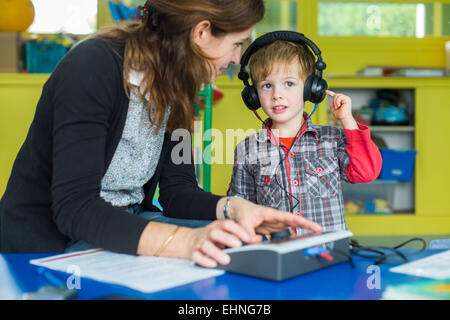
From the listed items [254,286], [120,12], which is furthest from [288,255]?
[120,12]

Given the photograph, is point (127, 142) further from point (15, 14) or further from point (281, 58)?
point (15, 14)

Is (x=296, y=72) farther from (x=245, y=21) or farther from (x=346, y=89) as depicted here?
(x=346, y=89)

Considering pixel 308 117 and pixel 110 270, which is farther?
pixel 308 117

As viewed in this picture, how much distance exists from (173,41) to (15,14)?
210 centimetres

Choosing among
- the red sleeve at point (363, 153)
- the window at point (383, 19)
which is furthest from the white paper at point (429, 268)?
the window at point (383, 19)

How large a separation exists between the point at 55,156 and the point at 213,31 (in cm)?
38

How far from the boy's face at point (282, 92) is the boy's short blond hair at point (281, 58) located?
0.01 m

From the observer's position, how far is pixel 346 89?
307 cm

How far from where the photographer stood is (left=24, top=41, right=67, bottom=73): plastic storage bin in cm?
262

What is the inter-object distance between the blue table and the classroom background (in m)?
1.52

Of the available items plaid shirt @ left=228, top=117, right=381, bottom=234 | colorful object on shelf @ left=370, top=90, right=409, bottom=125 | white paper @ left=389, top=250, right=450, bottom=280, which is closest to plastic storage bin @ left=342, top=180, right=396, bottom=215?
colorful object on shelf @ left=370, top=90, right=409, bottom=125

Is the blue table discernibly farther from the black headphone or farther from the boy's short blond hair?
the boy's short blond hair

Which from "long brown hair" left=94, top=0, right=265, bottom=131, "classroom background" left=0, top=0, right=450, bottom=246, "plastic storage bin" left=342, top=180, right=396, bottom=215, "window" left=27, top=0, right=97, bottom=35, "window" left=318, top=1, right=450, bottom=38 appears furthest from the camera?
"window" left=318, top=1, right=450, bottom=38

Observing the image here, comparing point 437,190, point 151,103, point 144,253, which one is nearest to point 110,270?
point 144,253
